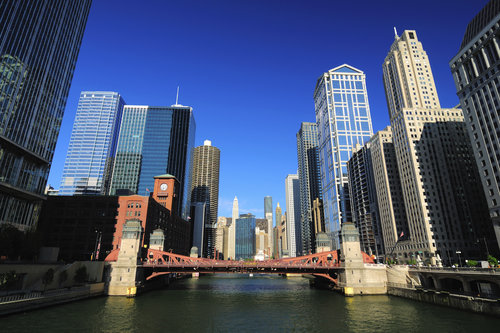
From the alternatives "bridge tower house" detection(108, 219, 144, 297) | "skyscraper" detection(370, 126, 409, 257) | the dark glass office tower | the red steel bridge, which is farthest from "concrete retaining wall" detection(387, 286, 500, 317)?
the dark glass office tower

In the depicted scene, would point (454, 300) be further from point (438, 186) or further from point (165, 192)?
point (165, 192)

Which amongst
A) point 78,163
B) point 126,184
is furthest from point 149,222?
point 78,163

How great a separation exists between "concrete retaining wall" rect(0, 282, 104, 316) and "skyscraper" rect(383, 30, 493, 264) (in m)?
117

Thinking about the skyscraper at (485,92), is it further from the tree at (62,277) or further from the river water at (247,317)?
the tree at (62,277)

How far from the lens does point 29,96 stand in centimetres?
8162

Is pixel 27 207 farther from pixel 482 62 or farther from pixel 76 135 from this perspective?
pixel 482 62

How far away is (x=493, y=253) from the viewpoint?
362 feet

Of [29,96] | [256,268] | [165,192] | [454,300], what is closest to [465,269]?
[454,300]

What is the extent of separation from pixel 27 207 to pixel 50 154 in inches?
727

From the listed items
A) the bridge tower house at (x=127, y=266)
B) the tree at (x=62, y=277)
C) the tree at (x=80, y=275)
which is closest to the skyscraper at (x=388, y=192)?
the bridge tower house at (x=127, y=266)

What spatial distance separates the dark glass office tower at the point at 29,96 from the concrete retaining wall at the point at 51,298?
35393 millimetres

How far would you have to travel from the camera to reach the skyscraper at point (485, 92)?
85312mm

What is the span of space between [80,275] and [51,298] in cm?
1417

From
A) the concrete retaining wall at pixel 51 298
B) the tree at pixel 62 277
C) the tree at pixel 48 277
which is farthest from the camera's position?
the tree at pixel 62 277
